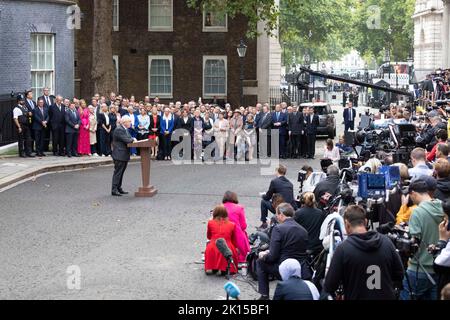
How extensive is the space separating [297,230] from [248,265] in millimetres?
2134

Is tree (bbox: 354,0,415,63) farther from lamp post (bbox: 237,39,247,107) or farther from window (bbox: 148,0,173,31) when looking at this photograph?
lamp post (bbox: 237,39,247,107)

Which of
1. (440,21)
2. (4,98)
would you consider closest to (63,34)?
(4,98)

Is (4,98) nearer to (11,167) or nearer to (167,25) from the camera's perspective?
(11,167)

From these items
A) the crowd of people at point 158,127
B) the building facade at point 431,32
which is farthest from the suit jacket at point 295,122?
the building facade at point 431,32

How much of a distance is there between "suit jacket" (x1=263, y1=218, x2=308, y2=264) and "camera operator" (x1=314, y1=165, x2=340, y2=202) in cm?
299

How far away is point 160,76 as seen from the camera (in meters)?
52.0

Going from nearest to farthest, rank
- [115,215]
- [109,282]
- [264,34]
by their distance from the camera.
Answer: [109,282], [115,215], [264,34]

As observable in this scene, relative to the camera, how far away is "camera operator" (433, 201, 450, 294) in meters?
10.7

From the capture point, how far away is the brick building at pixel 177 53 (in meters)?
50.8

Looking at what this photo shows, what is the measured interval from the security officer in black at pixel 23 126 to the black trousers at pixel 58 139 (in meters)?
0.89

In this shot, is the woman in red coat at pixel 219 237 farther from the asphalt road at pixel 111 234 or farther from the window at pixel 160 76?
the window at pixel 160 76

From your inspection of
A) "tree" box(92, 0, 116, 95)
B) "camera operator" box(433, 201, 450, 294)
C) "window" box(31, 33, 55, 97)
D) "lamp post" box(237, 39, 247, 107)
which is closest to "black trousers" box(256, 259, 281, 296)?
"camera operator" box(433, 201, 450, 294)

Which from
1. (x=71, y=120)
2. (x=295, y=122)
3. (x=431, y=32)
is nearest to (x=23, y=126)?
(x=71, y=120)

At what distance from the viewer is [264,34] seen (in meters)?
51.2
